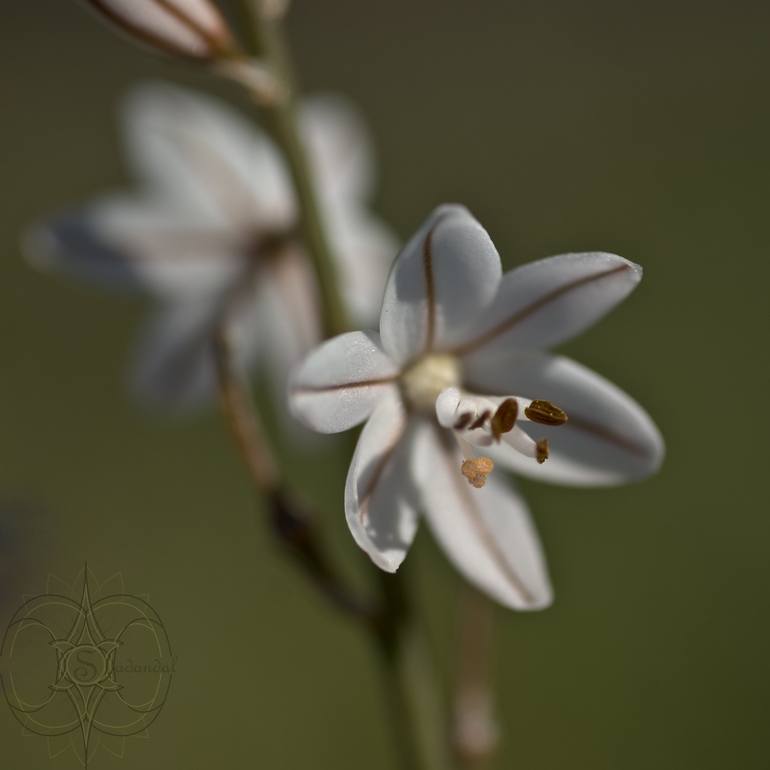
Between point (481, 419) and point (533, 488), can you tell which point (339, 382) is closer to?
point (481, 419)

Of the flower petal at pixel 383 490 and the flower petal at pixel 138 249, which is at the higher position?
the flower petal at pixel 138 249

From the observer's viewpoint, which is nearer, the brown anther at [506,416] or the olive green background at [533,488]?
the brown anther at [506,416]

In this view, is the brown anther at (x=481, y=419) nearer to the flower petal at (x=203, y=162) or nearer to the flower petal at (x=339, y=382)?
the flower petal at (x=339, y=382)

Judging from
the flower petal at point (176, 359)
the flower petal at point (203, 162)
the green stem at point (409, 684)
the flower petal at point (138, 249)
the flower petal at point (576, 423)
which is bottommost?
the green stem at point (409, 684)

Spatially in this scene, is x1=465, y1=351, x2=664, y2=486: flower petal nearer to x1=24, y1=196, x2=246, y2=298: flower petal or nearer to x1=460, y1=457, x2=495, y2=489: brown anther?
x1=460, y1=457, x2=495, y2=489: brown anther

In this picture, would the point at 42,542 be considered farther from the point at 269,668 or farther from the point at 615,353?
the point at 615,353

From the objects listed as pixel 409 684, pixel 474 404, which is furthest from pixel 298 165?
pixel 409 684

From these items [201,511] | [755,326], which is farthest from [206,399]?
[755,326]

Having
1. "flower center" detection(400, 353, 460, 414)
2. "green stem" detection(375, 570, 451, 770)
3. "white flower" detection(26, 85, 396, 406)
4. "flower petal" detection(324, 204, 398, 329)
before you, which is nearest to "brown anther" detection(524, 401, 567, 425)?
"flower center" detection(400, 353, 460, 414)

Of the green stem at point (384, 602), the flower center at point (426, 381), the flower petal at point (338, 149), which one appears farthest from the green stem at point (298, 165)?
the flower petal at point (338, 149)
